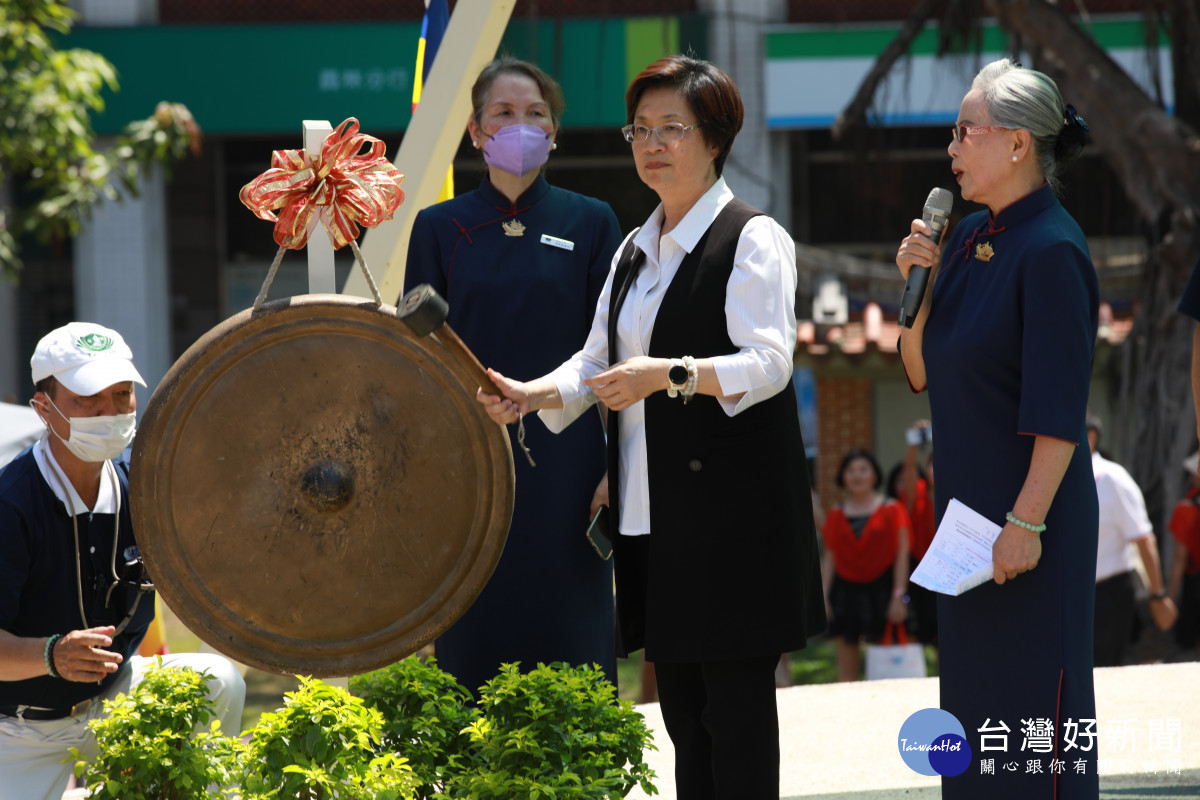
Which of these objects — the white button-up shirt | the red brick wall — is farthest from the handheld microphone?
the red brick wall

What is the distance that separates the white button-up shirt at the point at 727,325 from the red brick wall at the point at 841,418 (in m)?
8.23

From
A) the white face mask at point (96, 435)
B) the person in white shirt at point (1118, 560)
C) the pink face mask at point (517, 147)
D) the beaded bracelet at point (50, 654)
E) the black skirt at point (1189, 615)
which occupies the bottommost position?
the black skirt at point (1189, 615)

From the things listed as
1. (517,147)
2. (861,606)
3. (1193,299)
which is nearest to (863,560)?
(861,606)

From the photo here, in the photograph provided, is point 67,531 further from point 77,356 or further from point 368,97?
point 368,97

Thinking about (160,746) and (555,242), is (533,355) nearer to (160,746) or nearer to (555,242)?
(555,242)

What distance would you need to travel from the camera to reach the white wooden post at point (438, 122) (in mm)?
3799

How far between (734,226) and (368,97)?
978 centimetres

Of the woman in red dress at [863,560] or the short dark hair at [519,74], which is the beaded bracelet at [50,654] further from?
the woman in red dress at [863,560]

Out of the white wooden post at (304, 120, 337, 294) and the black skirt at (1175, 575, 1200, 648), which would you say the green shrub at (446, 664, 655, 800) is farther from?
the black skirt at (1175, 575, 1200, 648)

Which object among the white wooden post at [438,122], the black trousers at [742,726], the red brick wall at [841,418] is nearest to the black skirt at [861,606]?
the red brick wall at [841,418]

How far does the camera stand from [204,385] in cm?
271

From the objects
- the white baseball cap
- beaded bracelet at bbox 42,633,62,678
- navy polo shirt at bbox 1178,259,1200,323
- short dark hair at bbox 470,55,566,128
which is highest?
short dark hair at bbox 470,55,566,128

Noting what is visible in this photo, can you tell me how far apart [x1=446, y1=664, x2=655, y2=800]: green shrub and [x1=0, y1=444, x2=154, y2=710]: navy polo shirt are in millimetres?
1005

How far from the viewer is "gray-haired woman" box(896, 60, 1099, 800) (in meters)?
2.61
